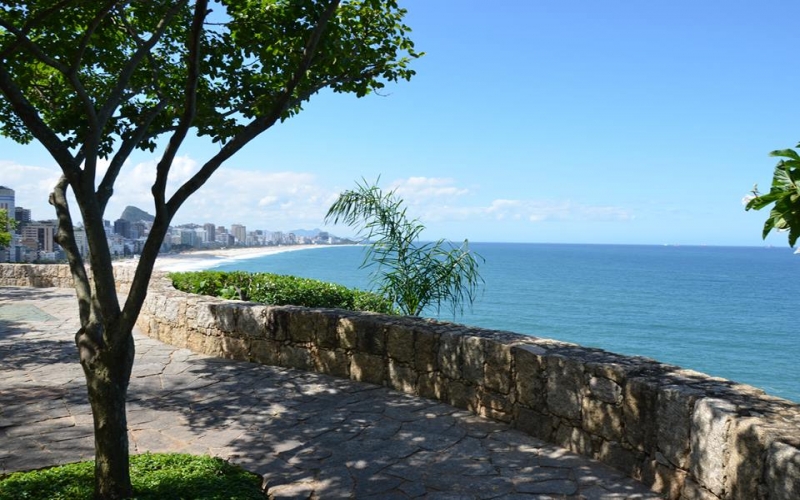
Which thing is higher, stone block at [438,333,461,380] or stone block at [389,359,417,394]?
stone block at [438,333,461,380]

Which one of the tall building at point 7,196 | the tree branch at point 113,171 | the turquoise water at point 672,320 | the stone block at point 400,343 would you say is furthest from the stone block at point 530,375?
the tall building at point 7,196

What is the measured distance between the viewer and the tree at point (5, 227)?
22.2 m

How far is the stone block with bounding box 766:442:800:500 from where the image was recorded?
2797mm

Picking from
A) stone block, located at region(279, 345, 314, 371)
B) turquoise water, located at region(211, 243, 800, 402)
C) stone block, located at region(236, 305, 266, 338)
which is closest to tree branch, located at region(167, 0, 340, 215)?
stone block, located at region(279, 345, 314, 371)

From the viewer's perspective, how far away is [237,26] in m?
5.48

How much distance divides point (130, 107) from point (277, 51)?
1.95m

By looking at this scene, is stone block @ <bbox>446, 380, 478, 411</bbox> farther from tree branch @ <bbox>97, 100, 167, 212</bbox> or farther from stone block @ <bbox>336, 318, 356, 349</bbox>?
tree branch @ <bbox>97, 100, 167, 212</bbox>

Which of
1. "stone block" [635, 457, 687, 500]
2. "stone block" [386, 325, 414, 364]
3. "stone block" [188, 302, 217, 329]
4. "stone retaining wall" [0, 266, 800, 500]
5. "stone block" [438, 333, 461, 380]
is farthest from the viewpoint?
"stone block" [188, 302, 217, 329]

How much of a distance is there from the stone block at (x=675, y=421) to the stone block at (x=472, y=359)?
179 cm

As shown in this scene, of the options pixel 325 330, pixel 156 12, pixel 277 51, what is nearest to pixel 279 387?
pixel 325 330

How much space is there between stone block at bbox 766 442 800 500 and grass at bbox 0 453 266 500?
2.97 m

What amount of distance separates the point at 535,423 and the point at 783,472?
213 cm

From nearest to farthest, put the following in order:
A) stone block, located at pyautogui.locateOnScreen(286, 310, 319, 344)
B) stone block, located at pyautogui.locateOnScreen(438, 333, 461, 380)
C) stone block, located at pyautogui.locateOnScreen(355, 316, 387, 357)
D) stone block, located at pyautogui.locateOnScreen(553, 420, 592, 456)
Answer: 1. stone block, located at pyautogui.locateOnScreen(553, 420, 592, 456)
2. stone block, located at pyautogui.locateOnScreen(438, 333, 461, 380)
3. stone block, located at pyautogui.locateOnScreen(355, 316, 387, 357)
4. stone block, located at pyautogui.locateOnScreen(286, 310, 319, 344)

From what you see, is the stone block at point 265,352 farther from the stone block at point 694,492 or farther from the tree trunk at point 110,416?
the stone block at point 694,492
